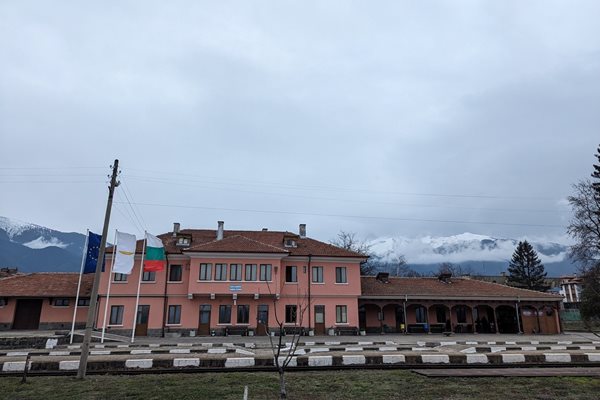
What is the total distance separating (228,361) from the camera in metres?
13.6

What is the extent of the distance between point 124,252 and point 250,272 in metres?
12.7

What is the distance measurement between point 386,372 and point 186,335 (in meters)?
23.3

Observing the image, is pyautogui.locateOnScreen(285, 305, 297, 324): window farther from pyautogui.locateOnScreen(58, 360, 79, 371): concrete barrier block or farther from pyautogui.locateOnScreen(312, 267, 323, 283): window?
pyautogui.locateOnScreen(58, 360, 79, 371): concrete barrier block

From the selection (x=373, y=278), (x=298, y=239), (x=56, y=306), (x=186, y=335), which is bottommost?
(x=186, y=335)

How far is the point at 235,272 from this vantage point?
33188 mm

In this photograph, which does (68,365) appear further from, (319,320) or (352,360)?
(319,320)

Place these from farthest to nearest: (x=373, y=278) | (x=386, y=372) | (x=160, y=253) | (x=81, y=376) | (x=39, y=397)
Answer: (x=373, y=278) < (x=160, y=253) < (x=386, y=372) < (x=81, y=376) < (x=39, y=397)

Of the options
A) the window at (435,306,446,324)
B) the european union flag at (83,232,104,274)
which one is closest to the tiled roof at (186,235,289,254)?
the european union flag at (83,232,104,274)

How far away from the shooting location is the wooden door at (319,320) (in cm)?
3403

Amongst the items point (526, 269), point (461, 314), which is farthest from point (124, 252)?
point (526, 269)

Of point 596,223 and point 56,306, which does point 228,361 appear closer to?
point 56,306

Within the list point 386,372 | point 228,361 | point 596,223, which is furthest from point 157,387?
point 596,223

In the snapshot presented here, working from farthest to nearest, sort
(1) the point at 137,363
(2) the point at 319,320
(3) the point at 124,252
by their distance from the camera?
(2) the point at 319,320 → (3) the point at 124,252 → (1) the point at 137,363

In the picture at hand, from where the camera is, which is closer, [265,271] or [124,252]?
[124,252]
